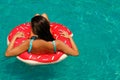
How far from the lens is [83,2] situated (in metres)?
6.95

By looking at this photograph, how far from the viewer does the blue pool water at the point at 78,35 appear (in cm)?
561

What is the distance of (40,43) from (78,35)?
1689mm

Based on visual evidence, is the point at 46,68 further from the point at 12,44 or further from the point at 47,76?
the point at 12,44

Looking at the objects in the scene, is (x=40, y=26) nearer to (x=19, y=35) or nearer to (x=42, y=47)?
(x=42, y=47)

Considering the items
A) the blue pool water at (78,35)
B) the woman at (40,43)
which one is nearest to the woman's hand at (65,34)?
the woman at (40,43)

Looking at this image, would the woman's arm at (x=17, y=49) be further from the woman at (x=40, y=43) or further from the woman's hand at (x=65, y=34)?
the woman's hand at (x=65, y=34)

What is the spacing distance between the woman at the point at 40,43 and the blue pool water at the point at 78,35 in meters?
0.91

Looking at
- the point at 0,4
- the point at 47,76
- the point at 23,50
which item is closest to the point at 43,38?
the point at 23,50

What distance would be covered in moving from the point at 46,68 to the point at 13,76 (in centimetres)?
65

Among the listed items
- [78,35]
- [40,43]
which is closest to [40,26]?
[40,43]

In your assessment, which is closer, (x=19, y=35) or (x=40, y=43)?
(x=40, y=43)

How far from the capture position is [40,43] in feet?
15.2

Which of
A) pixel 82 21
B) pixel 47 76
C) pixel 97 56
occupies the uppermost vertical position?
pixel 82 21

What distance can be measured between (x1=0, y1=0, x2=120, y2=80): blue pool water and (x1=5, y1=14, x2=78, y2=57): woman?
91cm
